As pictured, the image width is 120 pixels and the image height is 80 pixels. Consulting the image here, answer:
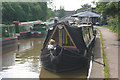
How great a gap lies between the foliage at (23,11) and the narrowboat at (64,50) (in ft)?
60.1

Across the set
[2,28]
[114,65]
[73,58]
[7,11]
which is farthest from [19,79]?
[7,11]

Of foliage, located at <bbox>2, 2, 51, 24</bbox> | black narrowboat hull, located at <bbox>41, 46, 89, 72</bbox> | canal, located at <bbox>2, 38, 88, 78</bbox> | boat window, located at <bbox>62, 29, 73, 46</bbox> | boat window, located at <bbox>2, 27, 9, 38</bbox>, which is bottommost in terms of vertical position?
canal, located at <bbox>2, 38, 88, 78</bbox>

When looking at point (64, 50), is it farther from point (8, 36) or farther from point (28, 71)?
point (8, 36)

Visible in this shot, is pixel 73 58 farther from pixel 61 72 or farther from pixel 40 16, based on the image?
pixel 40 16

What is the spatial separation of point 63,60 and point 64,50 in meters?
0.42

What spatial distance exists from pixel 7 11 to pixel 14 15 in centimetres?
163

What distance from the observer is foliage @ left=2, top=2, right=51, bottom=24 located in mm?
26062

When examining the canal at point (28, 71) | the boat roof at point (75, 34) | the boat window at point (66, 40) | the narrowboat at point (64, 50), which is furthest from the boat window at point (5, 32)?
the boat window at point (66, 40)

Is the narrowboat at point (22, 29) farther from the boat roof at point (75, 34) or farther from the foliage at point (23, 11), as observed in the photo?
the boat roof at point (75, 34)

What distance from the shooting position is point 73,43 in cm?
828

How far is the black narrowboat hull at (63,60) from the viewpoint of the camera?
24.1ft

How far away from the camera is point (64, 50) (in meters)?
7.45

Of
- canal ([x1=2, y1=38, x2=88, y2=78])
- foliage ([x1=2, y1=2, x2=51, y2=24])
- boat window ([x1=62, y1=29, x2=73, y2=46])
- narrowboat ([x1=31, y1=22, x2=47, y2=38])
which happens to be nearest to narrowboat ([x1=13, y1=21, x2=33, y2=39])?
narrowboat ([x1=31, y1=22, x2=47, y2=38])

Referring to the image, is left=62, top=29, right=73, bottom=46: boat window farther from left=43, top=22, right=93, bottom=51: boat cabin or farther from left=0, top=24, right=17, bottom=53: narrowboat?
left=0, top=24, right=17, bottom=53: narrowboat
